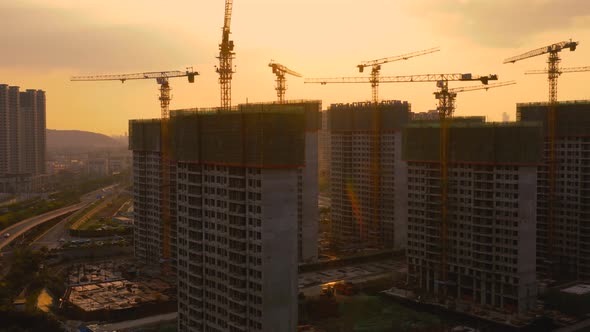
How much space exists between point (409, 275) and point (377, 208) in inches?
1023

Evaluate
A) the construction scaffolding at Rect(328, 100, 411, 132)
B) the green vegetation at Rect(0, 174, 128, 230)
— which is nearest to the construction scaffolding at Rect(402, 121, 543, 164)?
the construction scaffolding at Rect(328, 100, 411, 132)

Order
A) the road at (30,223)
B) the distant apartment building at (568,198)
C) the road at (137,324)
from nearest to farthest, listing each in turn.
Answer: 1. the road at (137,324)
2. the distant apartment building at (568,198)
3. the road at (30,223)

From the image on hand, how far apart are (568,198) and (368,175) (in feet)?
111

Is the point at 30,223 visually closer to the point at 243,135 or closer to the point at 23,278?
the point at 23,278

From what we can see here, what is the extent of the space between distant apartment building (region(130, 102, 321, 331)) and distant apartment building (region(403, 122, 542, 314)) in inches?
981

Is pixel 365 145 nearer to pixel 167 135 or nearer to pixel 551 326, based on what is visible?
pixel 167 135

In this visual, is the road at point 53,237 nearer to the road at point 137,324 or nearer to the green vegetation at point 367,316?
the road at point 137,324

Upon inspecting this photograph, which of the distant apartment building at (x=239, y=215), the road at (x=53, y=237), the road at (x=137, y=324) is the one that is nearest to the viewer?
the distant apartment building at (x=239, y=215)

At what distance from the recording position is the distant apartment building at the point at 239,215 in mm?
43719

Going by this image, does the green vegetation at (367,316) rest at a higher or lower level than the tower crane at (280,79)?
lower

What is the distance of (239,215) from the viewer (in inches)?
1790

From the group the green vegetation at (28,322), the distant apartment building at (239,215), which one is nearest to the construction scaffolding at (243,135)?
the distant apartment building at (239,215)

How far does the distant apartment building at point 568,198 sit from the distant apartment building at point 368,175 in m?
24.0

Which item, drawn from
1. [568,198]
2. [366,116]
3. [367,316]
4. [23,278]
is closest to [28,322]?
[23,278]
